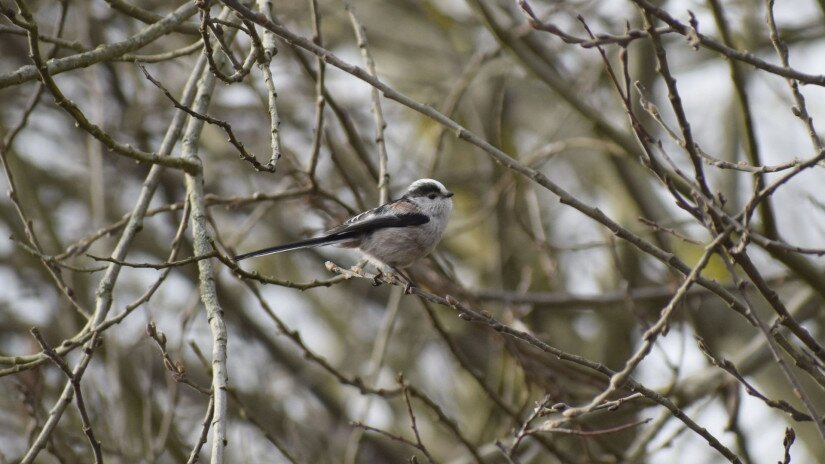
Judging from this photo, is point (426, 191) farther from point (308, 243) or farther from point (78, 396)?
point (78, 396)

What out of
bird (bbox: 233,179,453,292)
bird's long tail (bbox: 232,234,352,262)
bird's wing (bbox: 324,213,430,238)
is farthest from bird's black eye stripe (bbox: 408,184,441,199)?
bird's long tail (bbox: 232,234,352,262)

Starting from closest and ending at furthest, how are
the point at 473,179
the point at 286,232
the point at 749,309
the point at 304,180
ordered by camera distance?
the point at 749,309
the point at 304,180
the point at 473,179
the point at 286,232

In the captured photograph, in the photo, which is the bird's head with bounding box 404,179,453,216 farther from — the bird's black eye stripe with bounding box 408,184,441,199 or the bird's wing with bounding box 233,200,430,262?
the bird's wing with bounding box 233,200,430,262

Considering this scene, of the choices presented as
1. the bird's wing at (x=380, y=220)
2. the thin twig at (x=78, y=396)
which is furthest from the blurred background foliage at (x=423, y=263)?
the thin twig at (x=78, y=396)

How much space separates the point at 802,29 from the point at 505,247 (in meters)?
3.31

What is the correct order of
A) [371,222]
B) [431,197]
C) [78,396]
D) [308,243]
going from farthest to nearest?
[431,197]
[371,222]
[308,243]
[78,396]

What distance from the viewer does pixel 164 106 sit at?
7797mm

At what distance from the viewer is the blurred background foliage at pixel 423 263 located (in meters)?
5.80

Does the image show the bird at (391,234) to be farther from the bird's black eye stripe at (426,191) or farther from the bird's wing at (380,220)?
the bird's black eye stripe at (426,191)

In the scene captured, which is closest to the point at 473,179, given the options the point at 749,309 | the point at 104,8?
the point at 104,8

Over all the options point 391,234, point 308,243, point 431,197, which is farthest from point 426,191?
point 308,243

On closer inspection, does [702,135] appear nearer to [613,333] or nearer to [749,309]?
[613,333]

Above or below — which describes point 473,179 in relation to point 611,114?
below

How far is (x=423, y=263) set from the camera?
5711mm
